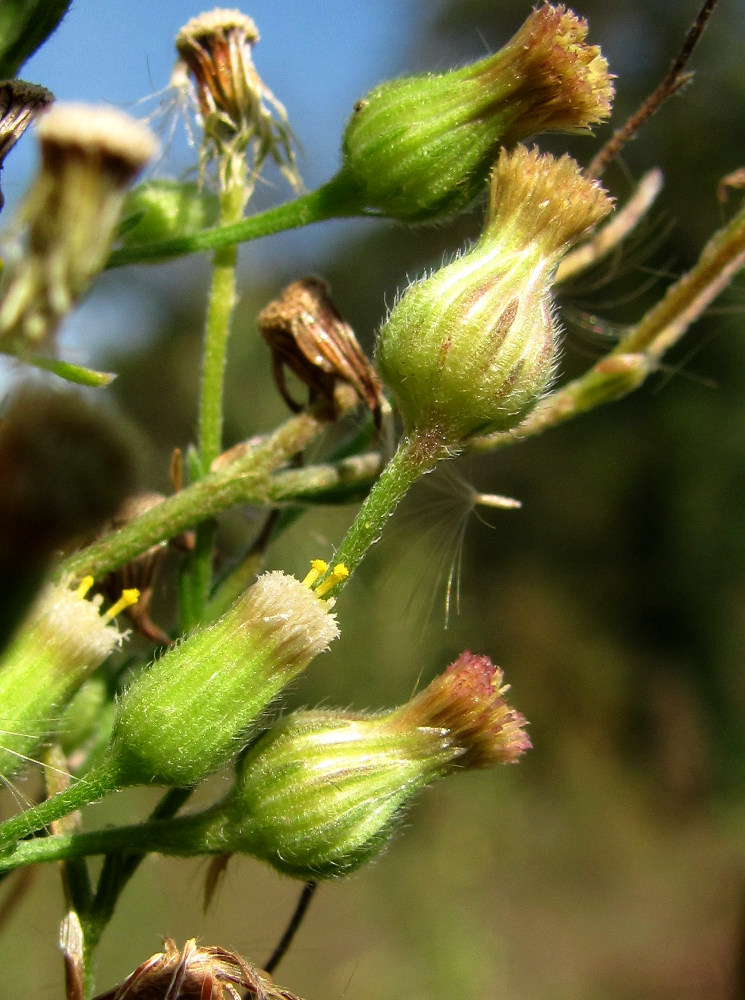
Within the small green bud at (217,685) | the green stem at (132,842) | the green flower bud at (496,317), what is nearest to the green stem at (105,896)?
the green stem at (132,842)

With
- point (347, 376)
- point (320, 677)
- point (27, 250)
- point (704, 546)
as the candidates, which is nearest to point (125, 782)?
point (27, 250)

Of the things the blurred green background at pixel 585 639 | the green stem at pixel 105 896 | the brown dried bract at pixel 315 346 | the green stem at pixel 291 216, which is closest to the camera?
the green stem at pixel 105 896

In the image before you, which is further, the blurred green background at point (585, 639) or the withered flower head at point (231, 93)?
the blurred green background at point (585, 639)

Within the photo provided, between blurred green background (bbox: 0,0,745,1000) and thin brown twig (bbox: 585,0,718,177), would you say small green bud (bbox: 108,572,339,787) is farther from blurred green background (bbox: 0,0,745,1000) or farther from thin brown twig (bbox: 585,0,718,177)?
blurred green background (bbox: 0,0,745,1000)

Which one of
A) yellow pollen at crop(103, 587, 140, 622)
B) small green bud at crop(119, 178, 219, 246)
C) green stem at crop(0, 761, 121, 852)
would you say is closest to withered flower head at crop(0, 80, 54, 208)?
A: small green bud at crop(119, 178, 219, 246)

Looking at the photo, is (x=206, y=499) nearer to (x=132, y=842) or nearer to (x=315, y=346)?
(x=315, y=346)

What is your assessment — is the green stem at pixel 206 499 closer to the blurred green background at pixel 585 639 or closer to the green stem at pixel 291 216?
the green stem at pixel 291 216

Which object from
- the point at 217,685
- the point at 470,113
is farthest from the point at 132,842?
the point at 470,113
